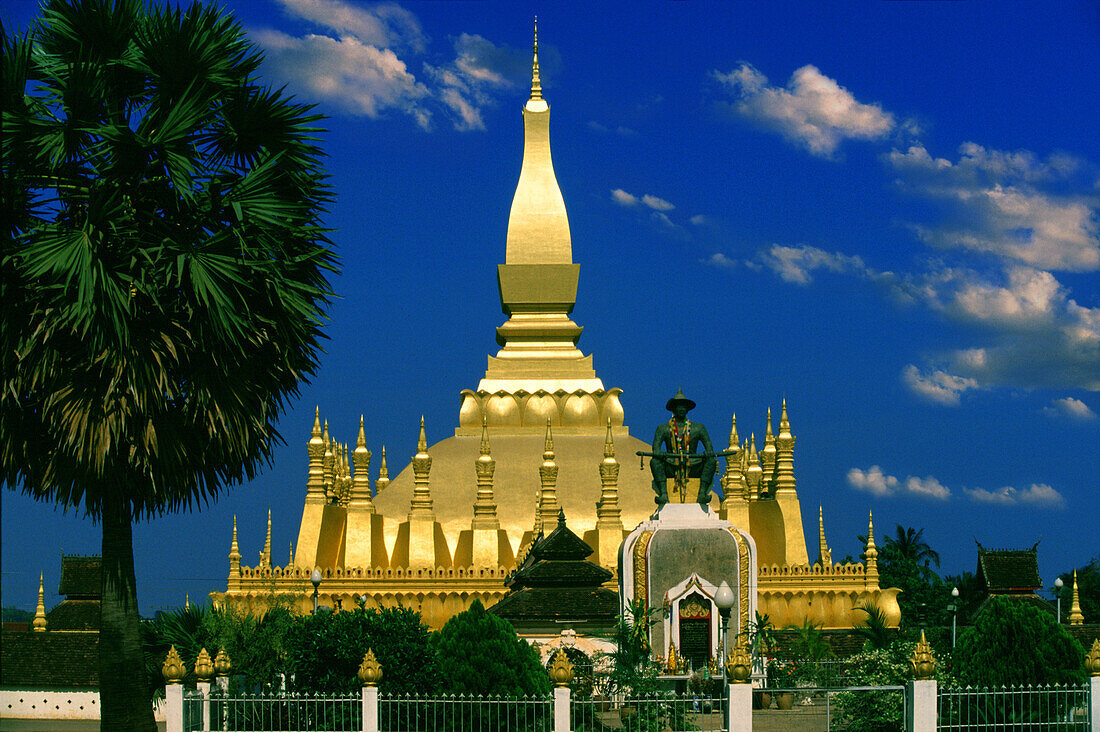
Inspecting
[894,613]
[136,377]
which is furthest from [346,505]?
[136,377]

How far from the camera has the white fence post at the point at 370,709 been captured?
18.9 m

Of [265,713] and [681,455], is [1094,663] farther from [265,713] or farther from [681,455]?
[265,713]

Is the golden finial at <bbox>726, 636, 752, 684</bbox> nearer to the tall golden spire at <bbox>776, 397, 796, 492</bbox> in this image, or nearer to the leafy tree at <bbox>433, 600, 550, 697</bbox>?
the leafy tree at <bbox>433, 600, 550, 697</bbox>

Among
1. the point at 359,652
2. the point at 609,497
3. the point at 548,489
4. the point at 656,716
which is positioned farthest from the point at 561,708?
the point at 548,489

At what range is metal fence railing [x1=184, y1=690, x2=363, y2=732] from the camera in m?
19.0

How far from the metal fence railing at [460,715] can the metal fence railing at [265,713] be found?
44 centimetres

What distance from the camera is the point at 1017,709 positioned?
2002 cm

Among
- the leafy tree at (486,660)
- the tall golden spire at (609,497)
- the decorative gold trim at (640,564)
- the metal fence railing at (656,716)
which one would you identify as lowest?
the metal fence railing at (656,716)

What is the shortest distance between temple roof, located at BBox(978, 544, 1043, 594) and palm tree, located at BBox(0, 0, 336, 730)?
30.0 metres

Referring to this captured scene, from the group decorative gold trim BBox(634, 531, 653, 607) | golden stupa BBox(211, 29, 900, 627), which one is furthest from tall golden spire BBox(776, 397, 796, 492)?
decorative gold trim BBox(634, 531, 653, 607)

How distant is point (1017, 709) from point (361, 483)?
2420 centimetres

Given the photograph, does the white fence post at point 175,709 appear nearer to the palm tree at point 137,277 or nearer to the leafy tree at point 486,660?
the palm tree at point 137,277

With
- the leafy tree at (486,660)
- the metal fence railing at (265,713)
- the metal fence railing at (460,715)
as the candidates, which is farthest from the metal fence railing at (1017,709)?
the metal fence railing at (265,713)

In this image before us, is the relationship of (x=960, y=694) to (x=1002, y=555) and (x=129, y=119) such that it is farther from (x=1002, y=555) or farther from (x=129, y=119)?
(x=1002, y=555)
